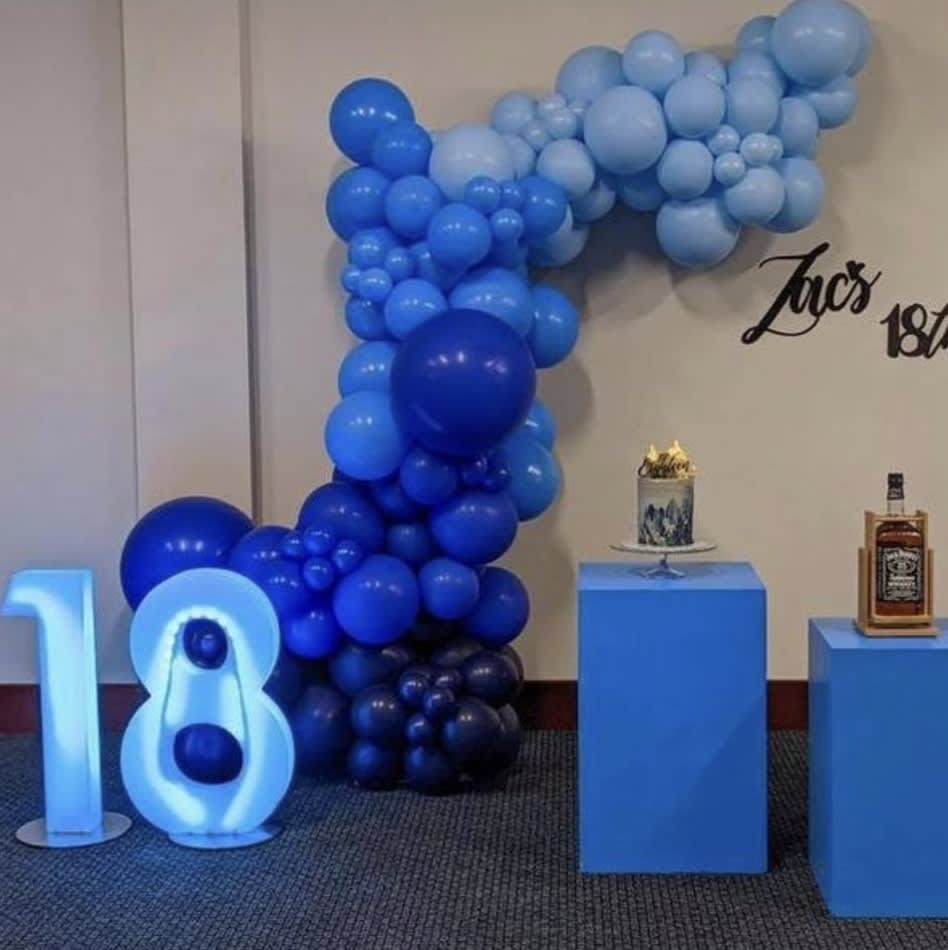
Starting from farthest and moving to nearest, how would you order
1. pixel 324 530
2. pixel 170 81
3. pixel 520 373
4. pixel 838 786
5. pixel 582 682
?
pixel 170 81
pixel 324 530
pixel 520 373
pixel 582 682
pixel 838 786

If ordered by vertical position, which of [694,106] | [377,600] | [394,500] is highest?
[694,106]

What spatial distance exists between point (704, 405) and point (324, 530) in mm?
1360

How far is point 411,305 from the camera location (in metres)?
3.94

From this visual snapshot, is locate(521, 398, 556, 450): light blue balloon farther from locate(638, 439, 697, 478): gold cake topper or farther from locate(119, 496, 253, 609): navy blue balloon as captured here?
locate(119, 496, 253, 609): navy blue balloon

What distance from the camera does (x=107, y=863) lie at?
11.7 feet

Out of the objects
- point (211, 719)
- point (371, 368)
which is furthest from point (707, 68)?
point (211, 719)

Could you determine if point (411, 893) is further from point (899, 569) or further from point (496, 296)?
point (496, 296)

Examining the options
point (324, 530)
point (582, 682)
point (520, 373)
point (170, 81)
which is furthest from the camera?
point (170, 81)

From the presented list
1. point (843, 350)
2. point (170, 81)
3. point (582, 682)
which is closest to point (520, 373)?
point (582, 682)

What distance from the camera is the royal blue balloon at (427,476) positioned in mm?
3881

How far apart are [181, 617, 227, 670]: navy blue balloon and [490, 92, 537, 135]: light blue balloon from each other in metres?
1.61

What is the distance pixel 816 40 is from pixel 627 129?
22.4 inches

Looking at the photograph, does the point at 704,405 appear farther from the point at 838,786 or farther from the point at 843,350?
the point at 838,786

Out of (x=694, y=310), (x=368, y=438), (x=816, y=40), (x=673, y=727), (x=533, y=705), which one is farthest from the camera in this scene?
(x=533, y=705)
